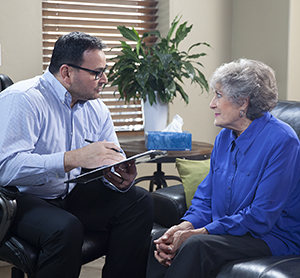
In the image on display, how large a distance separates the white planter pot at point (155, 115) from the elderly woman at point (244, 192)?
1.02 meters

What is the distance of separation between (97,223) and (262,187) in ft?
2.32

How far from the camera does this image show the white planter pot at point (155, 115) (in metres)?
2.59

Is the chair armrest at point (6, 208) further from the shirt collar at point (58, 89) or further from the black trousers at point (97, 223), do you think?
the shirt collar at point (58, 89)

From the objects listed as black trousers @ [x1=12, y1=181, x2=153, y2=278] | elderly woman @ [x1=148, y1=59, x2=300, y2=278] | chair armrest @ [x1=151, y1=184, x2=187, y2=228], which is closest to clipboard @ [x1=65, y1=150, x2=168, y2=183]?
black trousers @ [x1=12, y1=181, x2=153, y2=278]

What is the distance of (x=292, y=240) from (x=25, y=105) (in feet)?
3.68

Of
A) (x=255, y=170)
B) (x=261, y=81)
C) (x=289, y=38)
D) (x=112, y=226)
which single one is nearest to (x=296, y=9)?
(x=289, y=38)

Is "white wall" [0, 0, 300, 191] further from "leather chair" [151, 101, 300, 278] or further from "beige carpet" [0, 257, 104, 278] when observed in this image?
"leather chair" [151, 101, 300, 278]

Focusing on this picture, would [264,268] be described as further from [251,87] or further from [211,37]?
[211,37]

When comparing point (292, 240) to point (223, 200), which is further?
point (223, 200)

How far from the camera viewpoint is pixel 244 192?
4.80 ft

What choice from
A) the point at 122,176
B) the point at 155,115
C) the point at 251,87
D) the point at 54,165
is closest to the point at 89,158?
the point at 54,165

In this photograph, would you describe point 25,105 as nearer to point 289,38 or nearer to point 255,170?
point 255,170

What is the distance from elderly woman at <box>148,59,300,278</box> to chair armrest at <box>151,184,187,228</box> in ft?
0.87

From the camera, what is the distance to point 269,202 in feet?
4.50
